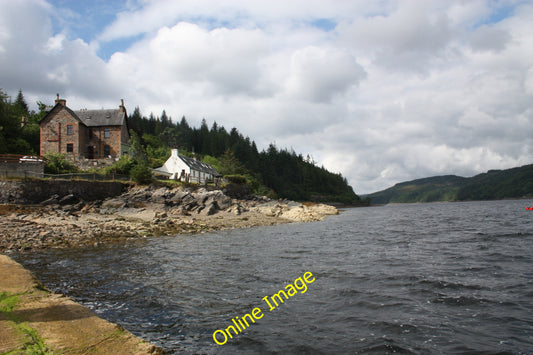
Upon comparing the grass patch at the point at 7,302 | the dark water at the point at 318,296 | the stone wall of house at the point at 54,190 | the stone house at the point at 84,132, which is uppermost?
the stone house at the point at 84,132

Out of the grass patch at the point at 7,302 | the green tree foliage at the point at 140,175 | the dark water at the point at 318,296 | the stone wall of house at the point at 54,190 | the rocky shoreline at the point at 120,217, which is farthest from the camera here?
the green tree foliage at the point at 140,175

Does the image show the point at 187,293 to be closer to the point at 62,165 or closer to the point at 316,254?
the point at 316,254

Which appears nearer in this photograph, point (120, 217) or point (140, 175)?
point (120, 217)

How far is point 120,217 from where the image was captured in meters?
28.4

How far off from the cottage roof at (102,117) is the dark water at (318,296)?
44.6 meters

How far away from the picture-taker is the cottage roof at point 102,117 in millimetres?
55000

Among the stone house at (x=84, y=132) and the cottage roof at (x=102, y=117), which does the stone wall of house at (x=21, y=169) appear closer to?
the stone house at (x=84, y=132)

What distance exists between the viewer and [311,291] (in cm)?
→ 973

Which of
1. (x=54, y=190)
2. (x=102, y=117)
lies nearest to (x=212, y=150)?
(x=102, y=117)

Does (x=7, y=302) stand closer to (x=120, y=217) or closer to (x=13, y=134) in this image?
(x=120, y=217)

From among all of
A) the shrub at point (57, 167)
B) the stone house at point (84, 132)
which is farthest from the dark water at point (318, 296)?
the stone house at point (84, 132)

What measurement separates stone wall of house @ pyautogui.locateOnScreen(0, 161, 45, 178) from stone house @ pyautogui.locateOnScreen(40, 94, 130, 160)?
16.2 metres

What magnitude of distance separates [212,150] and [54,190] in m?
101

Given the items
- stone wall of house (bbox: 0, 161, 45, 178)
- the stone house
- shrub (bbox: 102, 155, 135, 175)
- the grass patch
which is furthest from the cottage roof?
the grass patch
